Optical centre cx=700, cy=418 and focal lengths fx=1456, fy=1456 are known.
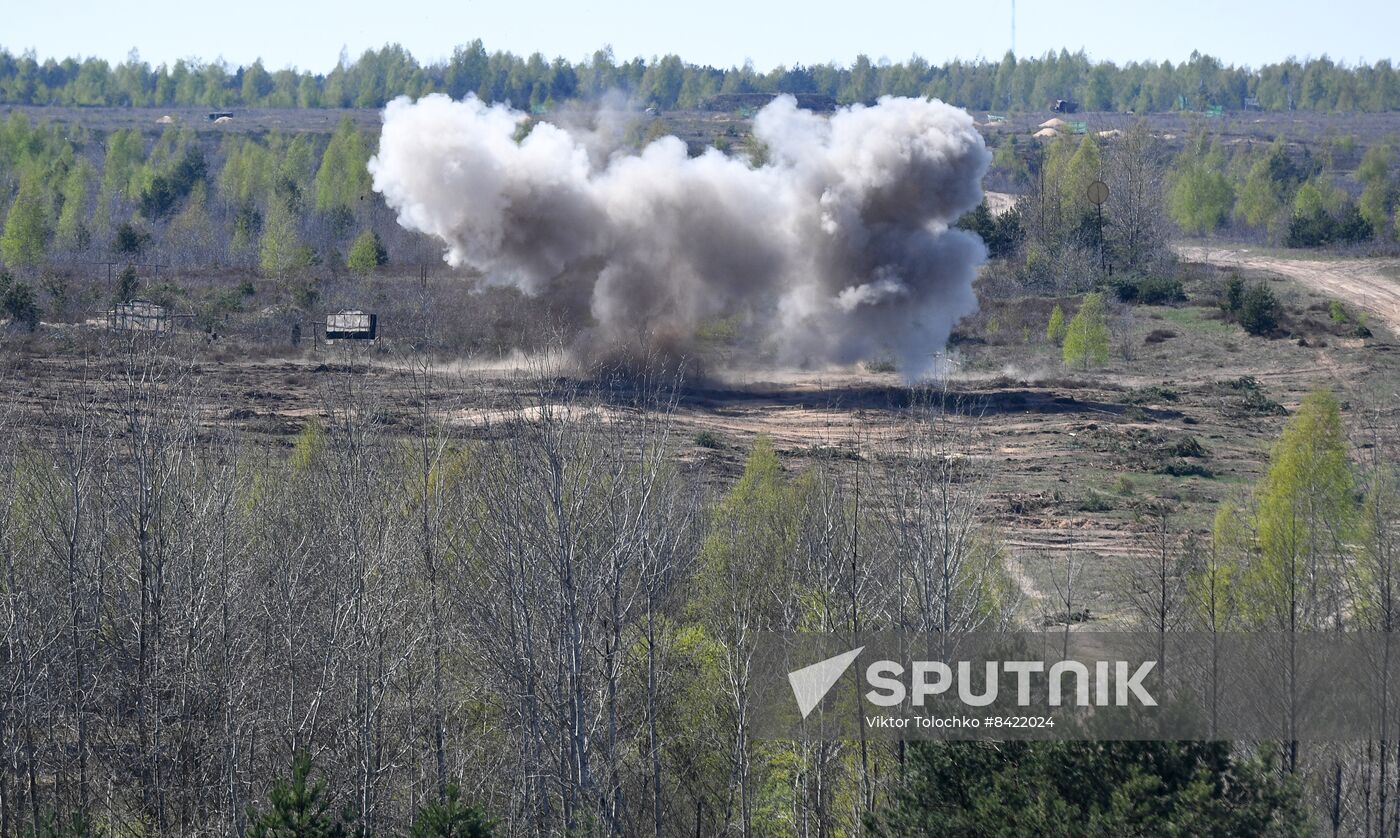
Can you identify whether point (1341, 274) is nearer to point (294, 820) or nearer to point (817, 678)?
point (817, 678)

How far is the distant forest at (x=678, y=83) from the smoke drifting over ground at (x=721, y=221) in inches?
4259

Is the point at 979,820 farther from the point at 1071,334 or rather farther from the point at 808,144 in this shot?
the point at 1071,334

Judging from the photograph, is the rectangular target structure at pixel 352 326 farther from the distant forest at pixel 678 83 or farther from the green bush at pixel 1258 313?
the distant forest at pixel 678 83

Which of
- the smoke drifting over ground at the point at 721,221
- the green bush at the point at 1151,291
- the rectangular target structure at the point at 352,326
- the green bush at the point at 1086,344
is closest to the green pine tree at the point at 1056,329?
the green bush at the point at 1086,344

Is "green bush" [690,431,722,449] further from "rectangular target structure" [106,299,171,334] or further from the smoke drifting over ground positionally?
"rectangular target structure" [106,299,171,334]

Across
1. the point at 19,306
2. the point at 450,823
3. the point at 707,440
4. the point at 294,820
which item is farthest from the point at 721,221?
the point at 294,820

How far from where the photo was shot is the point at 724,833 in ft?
72.7

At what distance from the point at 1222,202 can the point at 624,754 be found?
80.6 meters

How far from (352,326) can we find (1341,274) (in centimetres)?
4822

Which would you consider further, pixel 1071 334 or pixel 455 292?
pixel 455 292

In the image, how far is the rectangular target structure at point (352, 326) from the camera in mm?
55062

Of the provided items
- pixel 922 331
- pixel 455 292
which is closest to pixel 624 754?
pixel 922 331

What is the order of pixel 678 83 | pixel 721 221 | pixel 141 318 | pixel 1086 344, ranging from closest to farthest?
pixel 721 221 → pixel 141 318 → pixel 1086 344 → pixel 678 83

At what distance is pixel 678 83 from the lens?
17662 centimetres
